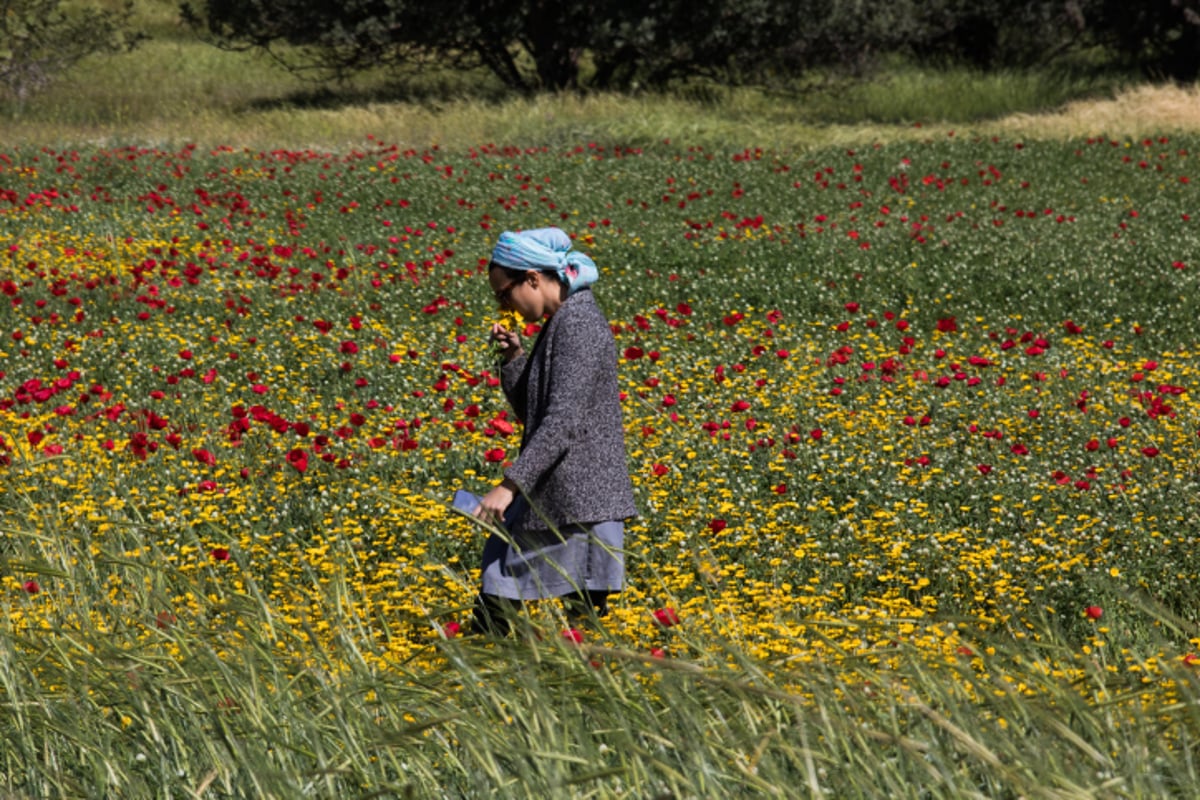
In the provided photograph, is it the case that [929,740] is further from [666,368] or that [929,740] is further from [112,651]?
[666,368]

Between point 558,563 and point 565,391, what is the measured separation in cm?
55

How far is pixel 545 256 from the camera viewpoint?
398 cm

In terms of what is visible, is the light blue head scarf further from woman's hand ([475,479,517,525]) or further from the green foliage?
the green foliage

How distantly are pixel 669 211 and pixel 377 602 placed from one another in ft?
39.1

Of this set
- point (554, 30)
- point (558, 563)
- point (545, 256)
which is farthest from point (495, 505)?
point (554, 30)

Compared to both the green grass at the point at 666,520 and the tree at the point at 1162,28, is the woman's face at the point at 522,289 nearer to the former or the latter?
the green grass at the point at 666,520

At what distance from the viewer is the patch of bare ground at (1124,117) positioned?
919 inches

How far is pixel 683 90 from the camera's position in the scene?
98.9ft

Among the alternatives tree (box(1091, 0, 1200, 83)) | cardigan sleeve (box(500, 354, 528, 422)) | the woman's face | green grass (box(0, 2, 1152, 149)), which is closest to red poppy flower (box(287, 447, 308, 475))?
cardigan sleeve (box(500, 354, 528, 422))

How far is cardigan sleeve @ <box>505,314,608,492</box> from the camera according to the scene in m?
3.89

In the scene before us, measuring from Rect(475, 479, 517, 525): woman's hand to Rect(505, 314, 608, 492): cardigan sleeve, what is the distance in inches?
4.3

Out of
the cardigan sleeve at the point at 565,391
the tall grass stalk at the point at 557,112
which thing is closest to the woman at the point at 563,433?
the cardigan sleeve at the point at 565,391

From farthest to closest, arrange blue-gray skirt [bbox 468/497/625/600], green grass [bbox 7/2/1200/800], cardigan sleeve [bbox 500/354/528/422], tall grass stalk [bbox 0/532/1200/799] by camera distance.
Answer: cardigan sleeve [bbox 500/354/528/422]
blue-gray skirt [bbox 468/497/625/600]
green grass [bbox 7/2/1200/800]
tall grass stalk [bbox 0/532/1200/799]

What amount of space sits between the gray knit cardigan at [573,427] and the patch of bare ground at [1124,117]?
67.7 feet
